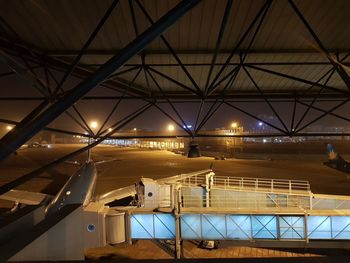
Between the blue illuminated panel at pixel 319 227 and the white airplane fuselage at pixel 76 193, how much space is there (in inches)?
634

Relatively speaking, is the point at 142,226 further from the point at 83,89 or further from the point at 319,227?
the point at 83,89

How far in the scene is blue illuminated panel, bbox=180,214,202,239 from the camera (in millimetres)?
22141

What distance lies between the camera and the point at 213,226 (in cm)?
2208

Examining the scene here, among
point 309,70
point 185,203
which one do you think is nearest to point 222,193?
point 185,203

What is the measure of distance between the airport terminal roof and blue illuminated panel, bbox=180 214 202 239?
1303 cm

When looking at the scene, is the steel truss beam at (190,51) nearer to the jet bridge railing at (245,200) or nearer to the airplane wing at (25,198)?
the jet bridge railing at (245,200)

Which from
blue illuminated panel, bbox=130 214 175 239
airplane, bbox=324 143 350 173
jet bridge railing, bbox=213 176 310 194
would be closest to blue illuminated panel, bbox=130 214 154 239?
blue illuminated panel, bbox=130 214 175 239

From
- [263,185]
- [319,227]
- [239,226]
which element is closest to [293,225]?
[319,227]

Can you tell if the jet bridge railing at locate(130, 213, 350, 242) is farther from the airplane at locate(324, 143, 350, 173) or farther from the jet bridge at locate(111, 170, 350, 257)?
the airplane at locate(324, 143, 350, 173)

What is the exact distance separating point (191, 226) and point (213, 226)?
1.59 meters

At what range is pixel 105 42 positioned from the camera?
9617 millimetres

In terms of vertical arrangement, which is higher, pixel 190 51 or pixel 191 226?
pixel 190 51

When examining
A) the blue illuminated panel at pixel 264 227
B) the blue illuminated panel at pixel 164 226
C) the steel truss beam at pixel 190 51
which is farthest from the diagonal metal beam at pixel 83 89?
the blue illuminated panel at pixel 264 227

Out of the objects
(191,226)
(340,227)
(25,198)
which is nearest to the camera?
(340,227)
